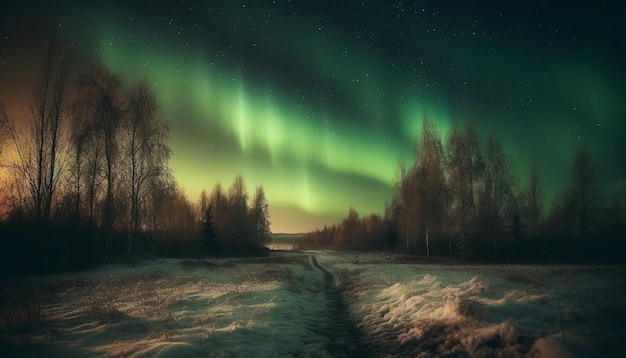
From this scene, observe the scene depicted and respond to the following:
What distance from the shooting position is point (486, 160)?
33.8 meters

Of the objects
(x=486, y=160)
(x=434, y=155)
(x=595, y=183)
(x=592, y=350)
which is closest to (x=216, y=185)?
(x=434, y=155)

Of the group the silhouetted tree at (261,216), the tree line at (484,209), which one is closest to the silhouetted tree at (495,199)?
the tree line at (484,209)

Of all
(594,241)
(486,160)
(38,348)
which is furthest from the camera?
(486,160)

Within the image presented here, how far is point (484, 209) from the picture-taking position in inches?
1256

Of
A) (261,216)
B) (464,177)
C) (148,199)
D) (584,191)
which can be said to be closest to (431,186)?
(464,177)

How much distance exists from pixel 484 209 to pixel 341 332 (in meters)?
29.3

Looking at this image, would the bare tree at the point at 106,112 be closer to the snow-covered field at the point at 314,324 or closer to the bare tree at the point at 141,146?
the bare tree at the point at 141,146

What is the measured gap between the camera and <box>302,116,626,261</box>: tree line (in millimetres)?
30969

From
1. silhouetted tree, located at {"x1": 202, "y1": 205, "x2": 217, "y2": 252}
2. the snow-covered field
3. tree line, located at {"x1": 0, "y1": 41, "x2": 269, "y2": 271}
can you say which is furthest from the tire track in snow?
silhouetted tree, located at {"x1": 202, "y1": 205, "x2": 217, "y2": 252}

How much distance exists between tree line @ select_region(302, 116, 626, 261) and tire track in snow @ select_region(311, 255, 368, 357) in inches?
962

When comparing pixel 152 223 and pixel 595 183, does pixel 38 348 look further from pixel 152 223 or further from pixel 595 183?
pixel 595 183

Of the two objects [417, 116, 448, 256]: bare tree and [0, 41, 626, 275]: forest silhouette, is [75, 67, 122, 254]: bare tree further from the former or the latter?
[417, 116, 448, 256]: bare tree

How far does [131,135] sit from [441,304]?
24.4 meters

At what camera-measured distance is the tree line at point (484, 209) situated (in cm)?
3097
